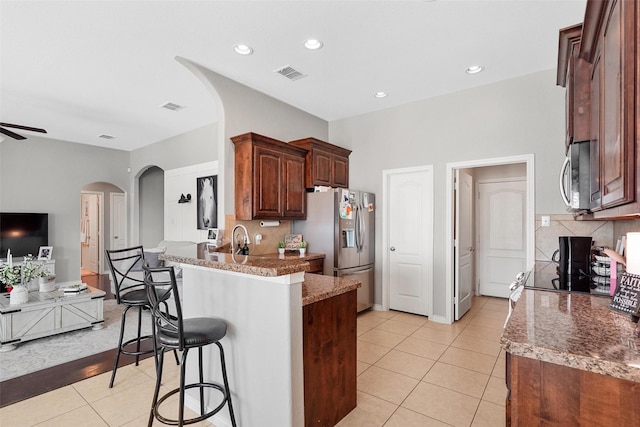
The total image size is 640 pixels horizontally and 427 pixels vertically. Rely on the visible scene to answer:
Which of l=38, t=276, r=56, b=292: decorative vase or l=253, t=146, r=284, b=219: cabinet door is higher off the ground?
l=253, t=146, r=284, b=219: cabinet door

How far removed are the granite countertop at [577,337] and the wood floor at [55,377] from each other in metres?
3.31

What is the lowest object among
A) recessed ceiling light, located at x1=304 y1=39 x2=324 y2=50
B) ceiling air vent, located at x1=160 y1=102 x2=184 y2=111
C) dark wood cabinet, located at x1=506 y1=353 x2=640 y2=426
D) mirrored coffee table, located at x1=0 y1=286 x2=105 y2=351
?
mirrored coffee table, located at x1=0 y1=286 x2=105 y2=351

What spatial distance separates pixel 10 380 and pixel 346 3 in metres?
4.14

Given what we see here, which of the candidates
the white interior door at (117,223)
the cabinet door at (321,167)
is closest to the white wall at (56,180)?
the white interior door at (117,223)

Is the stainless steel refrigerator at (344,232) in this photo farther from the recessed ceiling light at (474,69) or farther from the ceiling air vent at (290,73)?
the recessed ceiling light at (474,69)

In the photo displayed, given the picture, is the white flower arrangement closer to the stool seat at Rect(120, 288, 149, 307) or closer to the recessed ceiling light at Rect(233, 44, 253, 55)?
the stool seat at Rect(120, 288, 149, 307)

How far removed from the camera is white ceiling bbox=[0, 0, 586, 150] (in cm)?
254

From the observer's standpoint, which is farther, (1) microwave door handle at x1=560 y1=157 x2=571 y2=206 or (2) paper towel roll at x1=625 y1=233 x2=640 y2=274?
(1) microwave door handle at x1=560 y1=157 x2=571 y2=206

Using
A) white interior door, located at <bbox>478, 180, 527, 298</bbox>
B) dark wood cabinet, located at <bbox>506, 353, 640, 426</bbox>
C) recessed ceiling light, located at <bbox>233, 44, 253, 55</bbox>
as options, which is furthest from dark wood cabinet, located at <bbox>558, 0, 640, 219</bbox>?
white interior door, located at <bbox>478, 180, 527, 298</bbox>

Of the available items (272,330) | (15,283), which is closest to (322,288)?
(272,330)

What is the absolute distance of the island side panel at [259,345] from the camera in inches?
67.2

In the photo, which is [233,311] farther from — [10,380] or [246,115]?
[246,115]

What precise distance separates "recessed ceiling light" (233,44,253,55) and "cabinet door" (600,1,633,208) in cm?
272

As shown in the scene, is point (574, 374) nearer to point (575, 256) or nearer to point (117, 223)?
point (575, 256)
